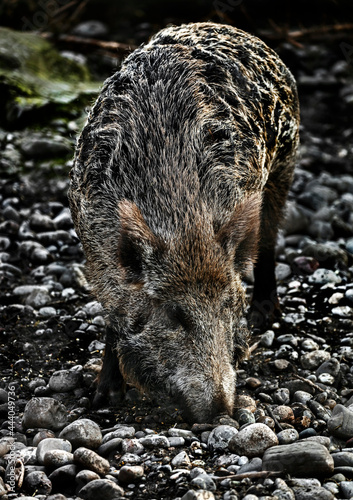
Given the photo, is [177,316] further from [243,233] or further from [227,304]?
[243,233]

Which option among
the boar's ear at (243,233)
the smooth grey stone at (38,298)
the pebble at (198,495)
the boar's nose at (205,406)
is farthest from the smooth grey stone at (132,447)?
the smooth grey stone at (38,298)

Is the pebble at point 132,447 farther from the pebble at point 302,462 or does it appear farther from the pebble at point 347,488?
the pebble at point 347,488

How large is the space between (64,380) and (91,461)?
3.80 ft

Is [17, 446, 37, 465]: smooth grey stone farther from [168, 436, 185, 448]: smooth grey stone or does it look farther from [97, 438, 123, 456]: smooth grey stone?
[168, 436, 185, 448]: smooth grey stone

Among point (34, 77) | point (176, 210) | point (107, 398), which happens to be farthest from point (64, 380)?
point (34, 77)

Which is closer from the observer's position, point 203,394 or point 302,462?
point 302,462

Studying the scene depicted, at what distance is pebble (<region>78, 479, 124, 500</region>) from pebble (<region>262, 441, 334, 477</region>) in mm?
812

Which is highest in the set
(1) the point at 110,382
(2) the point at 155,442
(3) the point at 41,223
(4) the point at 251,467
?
(3) the point at 41,223

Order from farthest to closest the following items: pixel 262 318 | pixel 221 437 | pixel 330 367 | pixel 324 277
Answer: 1. pixel 324 277
2. pixel 262 318
3. pixel 330 367
4. pixel 221 437

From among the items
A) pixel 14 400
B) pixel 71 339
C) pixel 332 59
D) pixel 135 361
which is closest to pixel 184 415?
pixel 135 361

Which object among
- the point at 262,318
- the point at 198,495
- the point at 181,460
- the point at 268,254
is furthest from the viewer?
the point at 268,254

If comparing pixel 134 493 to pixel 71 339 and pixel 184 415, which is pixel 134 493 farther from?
pixel 71 339

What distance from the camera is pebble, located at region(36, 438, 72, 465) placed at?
12.7 feet

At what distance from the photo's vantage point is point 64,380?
15.7 ft
